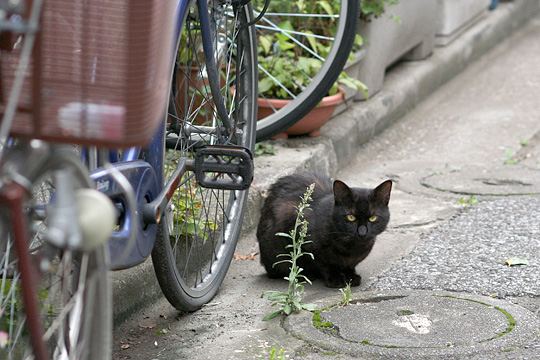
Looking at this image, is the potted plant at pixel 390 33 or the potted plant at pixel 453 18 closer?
the potted plant at pixel 390 33

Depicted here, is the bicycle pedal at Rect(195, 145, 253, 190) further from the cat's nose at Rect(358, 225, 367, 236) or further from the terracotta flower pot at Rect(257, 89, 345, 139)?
the terracotta flower pot at Rect(257, 89, 345, 139)

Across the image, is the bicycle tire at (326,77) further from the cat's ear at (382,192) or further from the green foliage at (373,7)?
the green foliage at (373,7)

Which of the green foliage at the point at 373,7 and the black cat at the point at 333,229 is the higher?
the green foliage at the point at 373,7

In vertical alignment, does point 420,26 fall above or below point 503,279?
above

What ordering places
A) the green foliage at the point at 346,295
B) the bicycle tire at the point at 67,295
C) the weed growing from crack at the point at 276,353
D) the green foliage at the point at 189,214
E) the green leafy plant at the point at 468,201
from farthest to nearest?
the green leafy plant at the point at 468,201
the green foliage at the point at 189,214
the green foliage at the point at 346,295
the weed growing from crack at the point at 276,353
the bicycle tire at the point at 67,295

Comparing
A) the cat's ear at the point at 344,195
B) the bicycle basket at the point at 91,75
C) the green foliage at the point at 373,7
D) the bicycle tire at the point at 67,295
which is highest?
the bicycle basket at the point at 91,75

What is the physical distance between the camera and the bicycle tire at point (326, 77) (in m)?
4.79

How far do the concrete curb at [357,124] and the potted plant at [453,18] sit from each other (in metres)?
0.07

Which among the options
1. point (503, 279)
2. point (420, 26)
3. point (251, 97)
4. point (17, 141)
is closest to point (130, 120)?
point (17, 141)

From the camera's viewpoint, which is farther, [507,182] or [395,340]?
[507,182]

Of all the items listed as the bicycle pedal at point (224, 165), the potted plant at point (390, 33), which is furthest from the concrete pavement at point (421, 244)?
the bicycle pedal at point (224, 165)

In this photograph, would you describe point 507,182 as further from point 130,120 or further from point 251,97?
point 130,120

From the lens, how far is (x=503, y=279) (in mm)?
4238

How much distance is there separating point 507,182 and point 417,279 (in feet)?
5.50
